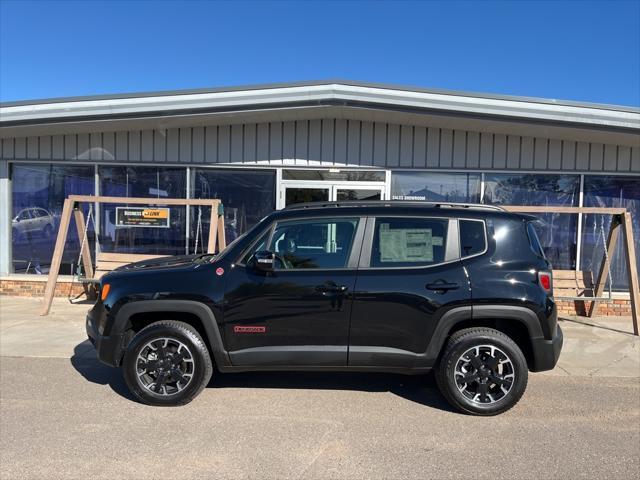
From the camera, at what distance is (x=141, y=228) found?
891 centimetres

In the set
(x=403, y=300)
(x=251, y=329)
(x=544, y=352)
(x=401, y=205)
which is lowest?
(x=544, y=352)

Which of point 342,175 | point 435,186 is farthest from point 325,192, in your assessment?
point 435,186

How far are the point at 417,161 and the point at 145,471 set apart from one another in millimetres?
6859

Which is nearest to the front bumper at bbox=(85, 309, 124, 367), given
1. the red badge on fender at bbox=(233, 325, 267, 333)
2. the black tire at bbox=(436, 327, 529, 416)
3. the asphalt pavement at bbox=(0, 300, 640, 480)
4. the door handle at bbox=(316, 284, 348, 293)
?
the asphalt pavement at bbox=(0, 300, 640, 480)

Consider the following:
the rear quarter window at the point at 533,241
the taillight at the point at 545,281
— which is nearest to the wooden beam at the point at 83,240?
the rear quarter window at the point at 533,241

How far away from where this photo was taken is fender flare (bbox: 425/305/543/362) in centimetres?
393

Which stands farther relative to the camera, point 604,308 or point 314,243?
point 604,308

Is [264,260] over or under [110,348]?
over

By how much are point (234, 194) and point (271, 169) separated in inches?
33.8

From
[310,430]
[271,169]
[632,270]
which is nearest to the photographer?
[310,430]

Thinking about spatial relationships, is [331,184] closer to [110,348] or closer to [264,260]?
[264,260]

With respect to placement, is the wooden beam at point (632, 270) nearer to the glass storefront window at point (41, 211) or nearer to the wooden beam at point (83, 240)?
the wooden beam at point (83, 240)

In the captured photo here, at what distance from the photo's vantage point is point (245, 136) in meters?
8.62

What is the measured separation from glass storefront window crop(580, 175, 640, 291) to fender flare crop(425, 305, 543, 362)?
5625 mm
